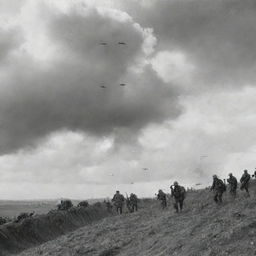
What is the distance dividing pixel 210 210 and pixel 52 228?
28.5 meters

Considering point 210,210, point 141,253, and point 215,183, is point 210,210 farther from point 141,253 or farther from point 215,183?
point 141,253

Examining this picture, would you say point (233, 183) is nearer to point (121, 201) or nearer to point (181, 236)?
point (181, 236)

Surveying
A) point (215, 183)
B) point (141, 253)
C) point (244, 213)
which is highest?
point (215, 183)

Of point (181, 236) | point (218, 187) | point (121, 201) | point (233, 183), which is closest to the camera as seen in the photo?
point (181, 236)

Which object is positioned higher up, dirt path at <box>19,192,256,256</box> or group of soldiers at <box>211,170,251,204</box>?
group of soldiers at <box>211,170,251,204</box>

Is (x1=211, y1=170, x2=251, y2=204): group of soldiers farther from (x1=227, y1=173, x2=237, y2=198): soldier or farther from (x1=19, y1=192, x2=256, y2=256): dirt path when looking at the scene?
(x1=19, y1=192, x2=256, y2=256): dirt path

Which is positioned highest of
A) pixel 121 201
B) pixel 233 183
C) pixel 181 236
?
pixel 233 183

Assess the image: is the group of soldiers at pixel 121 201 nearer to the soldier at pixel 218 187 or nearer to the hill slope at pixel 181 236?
the hill slope at pixel 181 236

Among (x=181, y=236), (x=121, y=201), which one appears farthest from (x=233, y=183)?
(x=121, y=201)

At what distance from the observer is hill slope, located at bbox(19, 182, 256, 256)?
22.7m

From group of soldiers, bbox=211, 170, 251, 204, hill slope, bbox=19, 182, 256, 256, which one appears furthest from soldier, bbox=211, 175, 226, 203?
hill slope, bbox=19, 182, 256, 256

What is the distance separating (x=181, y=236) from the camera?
1081 inches

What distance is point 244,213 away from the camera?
27.7m

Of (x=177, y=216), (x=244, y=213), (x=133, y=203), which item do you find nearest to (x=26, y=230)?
(x=133, y=203)
